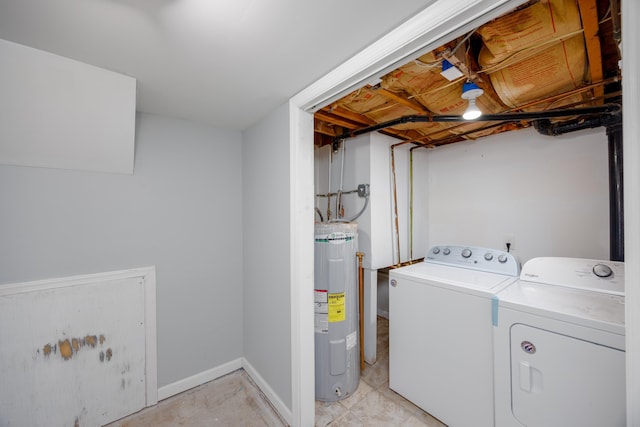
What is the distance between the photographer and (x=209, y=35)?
1.02 m

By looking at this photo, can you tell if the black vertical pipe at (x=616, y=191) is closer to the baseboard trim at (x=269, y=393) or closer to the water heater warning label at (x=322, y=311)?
the water heater warning label at (x=322, y=311)

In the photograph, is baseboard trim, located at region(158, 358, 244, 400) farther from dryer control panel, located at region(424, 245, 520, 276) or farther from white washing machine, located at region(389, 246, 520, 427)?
dryer control panel, located at region(424, 245, 520, 276)

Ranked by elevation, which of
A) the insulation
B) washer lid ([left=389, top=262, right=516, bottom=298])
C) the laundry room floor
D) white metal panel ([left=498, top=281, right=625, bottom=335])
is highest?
the insulation

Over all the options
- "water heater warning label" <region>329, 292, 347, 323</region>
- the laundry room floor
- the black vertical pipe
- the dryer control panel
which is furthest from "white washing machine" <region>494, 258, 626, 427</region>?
"water heater warning label" <region>329, 292, 347, 323</region>

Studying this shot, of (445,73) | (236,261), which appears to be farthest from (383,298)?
(445,73)

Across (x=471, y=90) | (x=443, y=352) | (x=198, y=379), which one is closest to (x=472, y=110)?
(x=471, y=90)

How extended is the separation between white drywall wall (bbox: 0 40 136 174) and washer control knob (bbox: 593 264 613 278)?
2.80 meters

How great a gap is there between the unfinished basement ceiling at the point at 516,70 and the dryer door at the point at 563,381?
3.97ft

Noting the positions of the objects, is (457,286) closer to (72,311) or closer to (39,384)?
(72,311)

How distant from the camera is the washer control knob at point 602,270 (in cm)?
134

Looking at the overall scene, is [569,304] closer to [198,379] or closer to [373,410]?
[373,410]

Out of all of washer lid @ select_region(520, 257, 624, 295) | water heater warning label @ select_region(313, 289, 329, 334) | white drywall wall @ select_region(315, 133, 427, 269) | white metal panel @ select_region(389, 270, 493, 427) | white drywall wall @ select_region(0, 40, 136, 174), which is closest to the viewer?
white drywall wall @ select_region(0, 40, 136, 174)

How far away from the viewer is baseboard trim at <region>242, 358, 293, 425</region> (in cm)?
162

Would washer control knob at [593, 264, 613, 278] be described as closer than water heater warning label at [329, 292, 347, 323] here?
Yes
